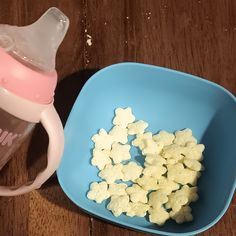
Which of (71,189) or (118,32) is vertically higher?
(118,32)

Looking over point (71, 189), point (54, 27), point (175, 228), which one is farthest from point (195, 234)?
point (54, 27)

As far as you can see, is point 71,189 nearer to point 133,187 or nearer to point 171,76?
point 133,187

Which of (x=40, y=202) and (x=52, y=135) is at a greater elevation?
(x=52, y=135)

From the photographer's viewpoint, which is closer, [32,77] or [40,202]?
[32,77]

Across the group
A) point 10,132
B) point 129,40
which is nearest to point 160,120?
point 129,40

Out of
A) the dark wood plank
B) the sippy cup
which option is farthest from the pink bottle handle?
the dark wood plank

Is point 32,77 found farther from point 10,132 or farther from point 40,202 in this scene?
point 40,202

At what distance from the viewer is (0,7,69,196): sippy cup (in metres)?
0.52

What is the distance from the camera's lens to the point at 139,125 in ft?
2.33

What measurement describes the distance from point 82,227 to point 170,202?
4.7 inches

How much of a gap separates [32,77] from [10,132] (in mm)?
102

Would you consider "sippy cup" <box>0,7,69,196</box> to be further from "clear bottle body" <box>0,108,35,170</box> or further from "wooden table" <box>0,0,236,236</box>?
"wooden table" <box>0,0,236,236</box>

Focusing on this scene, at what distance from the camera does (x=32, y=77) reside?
52 centimetres

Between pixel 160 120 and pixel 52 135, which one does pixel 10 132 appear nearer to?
pixel 52 135
